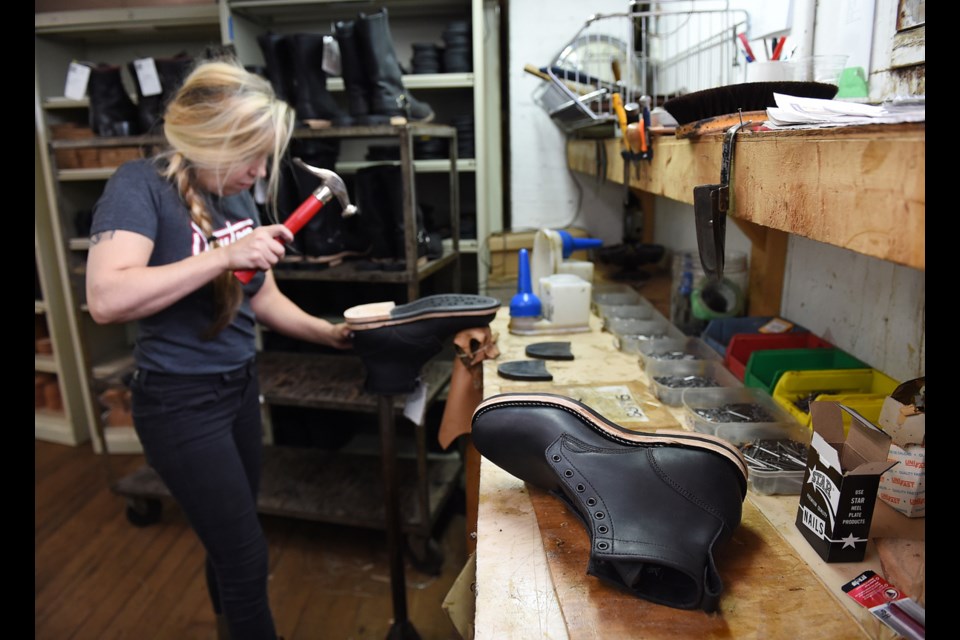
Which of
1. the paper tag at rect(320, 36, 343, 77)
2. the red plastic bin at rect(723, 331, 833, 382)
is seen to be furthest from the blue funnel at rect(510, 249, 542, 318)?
the paper tag at rect(320, 36, 343, 77)

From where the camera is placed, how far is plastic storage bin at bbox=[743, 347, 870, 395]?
1378mm

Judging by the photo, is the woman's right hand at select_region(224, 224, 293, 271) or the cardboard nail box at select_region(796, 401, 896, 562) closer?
the cardboard nail box at select_region(796, 401, 896, 562)

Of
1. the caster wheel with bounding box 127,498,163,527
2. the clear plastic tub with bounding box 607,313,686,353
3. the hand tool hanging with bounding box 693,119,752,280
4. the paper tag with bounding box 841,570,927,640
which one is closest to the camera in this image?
the paper tag with bounding box 841,570,927,640

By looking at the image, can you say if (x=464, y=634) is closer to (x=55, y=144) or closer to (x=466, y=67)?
(x=466, y=67)

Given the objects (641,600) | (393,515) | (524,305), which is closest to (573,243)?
(524,305)

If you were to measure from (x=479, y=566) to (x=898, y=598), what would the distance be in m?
0.50

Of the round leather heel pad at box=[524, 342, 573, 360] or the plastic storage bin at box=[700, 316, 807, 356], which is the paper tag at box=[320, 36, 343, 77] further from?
the plastic storage bin at box=[700, 316, 807, 356]

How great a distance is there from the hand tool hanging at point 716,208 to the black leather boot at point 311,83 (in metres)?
1.61

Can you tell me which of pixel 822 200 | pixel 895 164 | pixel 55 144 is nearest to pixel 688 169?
pixel 822 200

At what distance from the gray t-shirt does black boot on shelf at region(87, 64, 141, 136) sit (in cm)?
155

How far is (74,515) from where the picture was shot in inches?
108

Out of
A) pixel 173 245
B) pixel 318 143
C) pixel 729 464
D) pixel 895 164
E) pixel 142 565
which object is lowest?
pixel 142 565

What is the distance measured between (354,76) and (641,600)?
201cm

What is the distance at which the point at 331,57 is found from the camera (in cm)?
229
